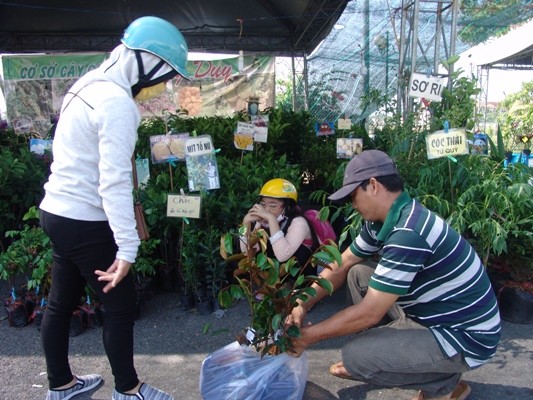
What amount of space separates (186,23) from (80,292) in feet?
34.2

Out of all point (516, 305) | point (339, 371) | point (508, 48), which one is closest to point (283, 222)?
point (339, 371)

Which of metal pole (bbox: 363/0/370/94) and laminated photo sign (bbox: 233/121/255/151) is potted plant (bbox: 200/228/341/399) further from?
metal pole (bbox: 363/0/370/94)

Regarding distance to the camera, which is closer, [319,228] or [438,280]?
[438,280]

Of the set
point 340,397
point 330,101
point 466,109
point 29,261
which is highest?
point 330,101

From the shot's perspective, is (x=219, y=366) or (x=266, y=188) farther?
(x=266, y=188)

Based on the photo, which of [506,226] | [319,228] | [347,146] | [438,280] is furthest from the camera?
[347,146]

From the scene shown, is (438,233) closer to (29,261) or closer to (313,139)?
(29,261)

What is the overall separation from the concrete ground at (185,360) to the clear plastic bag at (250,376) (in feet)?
0.46

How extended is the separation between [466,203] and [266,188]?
1.33 meters

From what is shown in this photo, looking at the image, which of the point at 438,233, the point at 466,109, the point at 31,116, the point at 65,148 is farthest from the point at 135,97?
the point at 31,116

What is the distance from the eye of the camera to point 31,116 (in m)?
10.5

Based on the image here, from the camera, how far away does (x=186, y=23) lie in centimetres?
1126

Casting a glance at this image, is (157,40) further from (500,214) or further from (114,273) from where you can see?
(500,214)

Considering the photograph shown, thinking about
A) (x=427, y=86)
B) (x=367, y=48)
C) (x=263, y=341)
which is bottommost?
(x=263, y=341)
